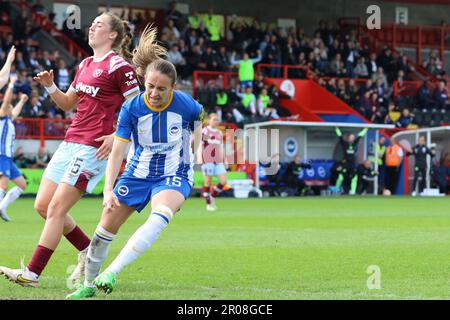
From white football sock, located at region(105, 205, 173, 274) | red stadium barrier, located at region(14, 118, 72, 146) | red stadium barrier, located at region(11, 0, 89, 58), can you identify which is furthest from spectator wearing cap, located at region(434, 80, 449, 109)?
white football sock, located at region(105, 205, 173, 274)

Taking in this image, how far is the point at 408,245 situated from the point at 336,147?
75.1 feet

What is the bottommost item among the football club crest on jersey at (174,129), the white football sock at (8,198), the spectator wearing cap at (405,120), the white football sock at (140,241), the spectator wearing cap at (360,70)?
the white football sock at (8,198)

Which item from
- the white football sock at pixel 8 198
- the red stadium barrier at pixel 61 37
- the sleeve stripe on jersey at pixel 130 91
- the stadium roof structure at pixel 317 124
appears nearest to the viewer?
the sleeve stripe on jersey at pixel 130 91

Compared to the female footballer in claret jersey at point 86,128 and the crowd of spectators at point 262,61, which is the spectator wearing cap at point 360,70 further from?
the female footballer in claret jersey at point 86,128

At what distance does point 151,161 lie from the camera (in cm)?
779

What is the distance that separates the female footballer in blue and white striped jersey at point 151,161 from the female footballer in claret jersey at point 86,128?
606 millimetres

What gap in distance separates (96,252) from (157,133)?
108 centimetres

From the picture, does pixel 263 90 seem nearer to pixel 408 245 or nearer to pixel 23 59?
pixel 23 59

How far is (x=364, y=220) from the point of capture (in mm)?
18156

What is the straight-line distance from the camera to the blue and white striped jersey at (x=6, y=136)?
18.3m

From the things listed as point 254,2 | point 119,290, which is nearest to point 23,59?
point 254,2

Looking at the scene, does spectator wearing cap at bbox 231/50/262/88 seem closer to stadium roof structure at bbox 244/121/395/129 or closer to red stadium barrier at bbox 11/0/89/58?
stadium roof structure at bbox 244/121/395/129

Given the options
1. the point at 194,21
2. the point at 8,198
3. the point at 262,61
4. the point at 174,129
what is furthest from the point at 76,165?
the point at 194,21

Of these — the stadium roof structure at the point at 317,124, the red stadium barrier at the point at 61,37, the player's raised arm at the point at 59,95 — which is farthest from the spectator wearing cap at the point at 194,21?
the player's raised arm at the point at 59,95
